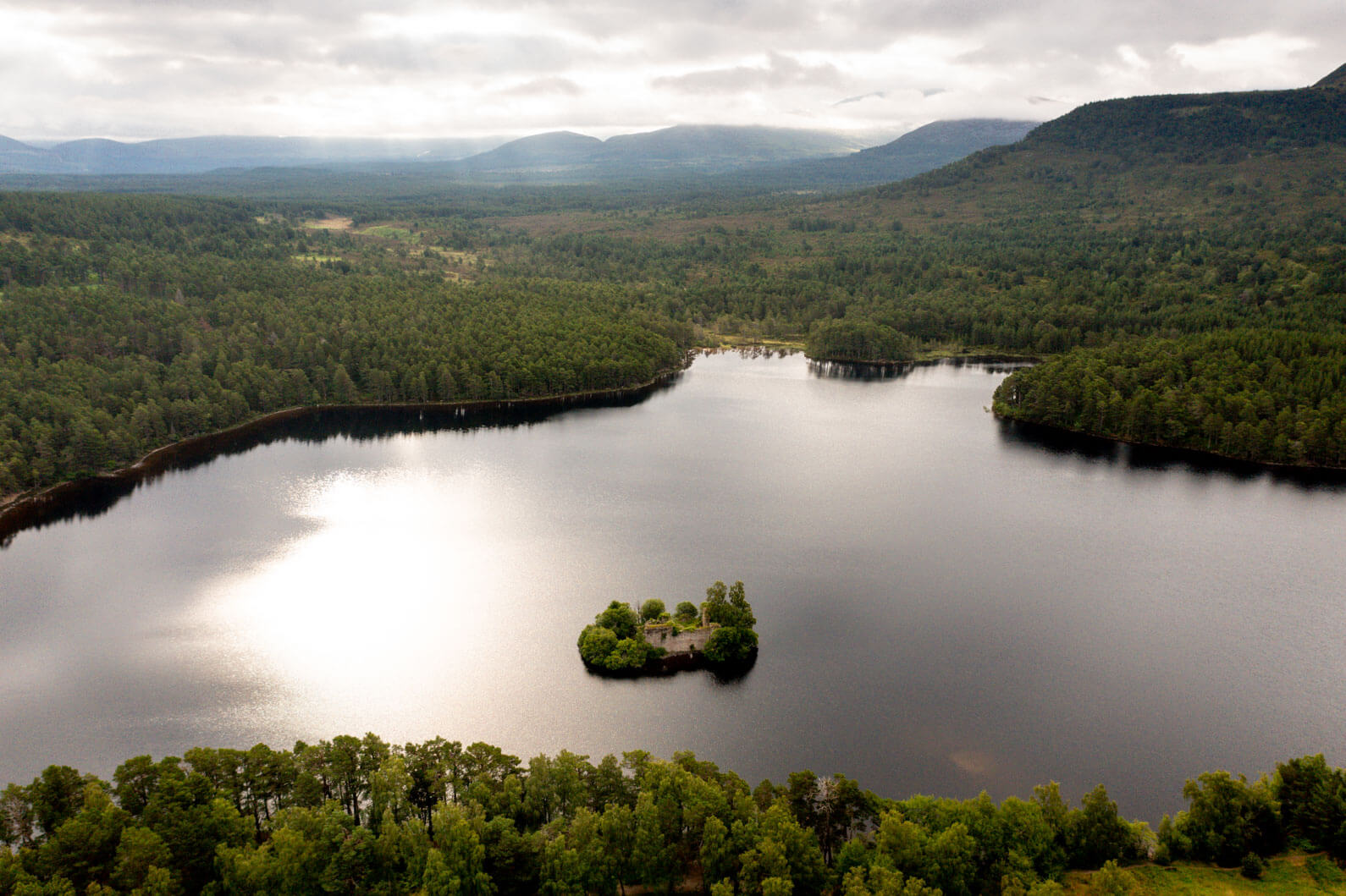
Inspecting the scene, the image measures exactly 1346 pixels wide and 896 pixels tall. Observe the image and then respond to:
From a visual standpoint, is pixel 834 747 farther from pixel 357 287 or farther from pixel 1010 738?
pixel 357 287

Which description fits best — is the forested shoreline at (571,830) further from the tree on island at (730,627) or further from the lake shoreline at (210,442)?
the lake shoreline at (210,442)

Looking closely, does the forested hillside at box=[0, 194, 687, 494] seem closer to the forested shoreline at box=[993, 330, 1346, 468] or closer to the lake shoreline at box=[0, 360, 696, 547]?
the lake shoreline at box=[0, 360, 696, 547]

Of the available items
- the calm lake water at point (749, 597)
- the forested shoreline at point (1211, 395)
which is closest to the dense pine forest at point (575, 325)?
the forested shoreline at point (1211, 395)

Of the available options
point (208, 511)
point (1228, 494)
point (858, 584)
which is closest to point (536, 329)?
point (208, 511)

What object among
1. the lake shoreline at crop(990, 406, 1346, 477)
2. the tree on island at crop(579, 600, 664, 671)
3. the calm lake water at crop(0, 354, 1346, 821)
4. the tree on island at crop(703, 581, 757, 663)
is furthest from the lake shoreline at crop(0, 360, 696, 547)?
the tree on island at crop(703, 581, 757, 663)

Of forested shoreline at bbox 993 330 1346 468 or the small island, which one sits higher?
forested shoreline at bbox 993 330 1346 468

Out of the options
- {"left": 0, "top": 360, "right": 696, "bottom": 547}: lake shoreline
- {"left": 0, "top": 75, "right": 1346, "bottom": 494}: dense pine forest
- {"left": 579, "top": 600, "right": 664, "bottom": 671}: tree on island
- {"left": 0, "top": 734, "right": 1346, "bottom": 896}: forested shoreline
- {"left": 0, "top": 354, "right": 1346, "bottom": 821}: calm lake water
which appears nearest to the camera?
{"left": 0, "top": 734, "right": 1346, "bottom": 896}: forested shoreline
